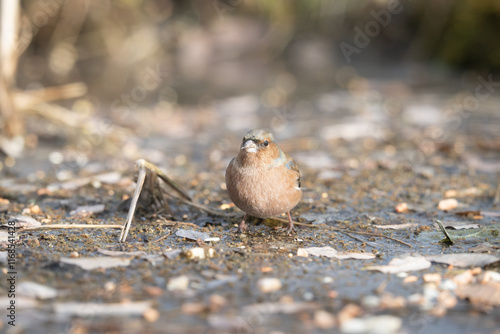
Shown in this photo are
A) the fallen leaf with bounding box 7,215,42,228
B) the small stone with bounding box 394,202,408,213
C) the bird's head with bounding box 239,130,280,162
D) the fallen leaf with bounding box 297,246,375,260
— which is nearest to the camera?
the fallen leaf with bounding box 297,246,375,260

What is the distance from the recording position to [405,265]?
3.13 m

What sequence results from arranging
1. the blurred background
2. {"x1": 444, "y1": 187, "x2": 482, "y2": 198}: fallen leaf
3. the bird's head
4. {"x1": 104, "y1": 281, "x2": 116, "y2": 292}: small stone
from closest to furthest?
{"x1": 104, "y1": 281, "x2": 116, "y2": 292}: small stone < the bird's head < {"x1": 444, "y1": 187, "x2": 482, "y2": 198}: fallen leaf < the blurred background

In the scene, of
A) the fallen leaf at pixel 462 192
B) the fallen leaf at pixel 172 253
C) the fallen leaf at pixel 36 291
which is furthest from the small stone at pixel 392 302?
the fallen leaf at pixel 462 192

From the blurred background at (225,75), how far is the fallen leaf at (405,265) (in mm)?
3162

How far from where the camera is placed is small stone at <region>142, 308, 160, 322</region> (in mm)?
2470

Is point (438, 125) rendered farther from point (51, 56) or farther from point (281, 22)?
point (51, 56)

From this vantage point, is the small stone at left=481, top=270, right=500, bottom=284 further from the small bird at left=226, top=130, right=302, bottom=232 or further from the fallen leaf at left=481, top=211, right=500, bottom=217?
the fallen leaf at left=481, top=211, right=500, bottom=217

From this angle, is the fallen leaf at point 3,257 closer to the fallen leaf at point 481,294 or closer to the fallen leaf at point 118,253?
the fallen leaf at point 118,253

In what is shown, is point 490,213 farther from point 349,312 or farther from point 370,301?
point 349,312

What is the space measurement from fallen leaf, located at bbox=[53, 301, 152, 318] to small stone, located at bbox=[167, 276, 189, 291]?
8.5 inches

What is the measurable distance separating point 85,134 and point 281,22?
26.0 feet

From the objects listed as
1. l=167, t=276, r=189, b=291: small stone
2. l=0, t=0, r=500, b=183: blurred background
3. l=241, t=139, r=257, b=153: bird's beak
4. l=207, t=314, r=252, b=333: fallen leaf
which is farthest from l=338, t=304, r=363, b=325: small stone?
l=0, t=0, r=500, b=183: blurred background

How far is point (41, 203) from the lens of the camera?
4.44 metres

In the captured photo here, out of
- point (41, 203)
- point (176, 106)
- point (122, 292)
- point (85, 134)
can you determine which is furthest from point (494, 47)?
point (122, 292)
